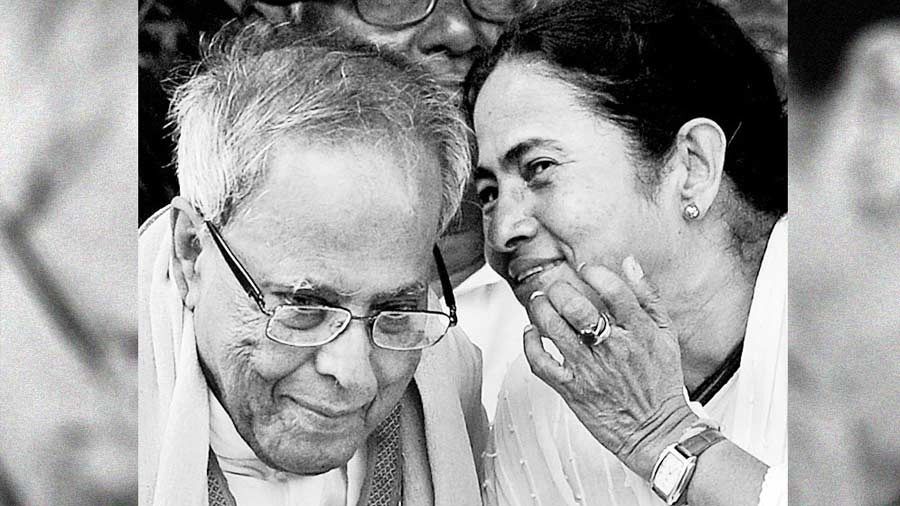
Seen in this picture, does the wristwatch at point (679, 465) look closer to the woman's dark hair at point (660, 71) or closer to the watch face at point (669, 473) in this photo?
the watch face at point (669, 473)

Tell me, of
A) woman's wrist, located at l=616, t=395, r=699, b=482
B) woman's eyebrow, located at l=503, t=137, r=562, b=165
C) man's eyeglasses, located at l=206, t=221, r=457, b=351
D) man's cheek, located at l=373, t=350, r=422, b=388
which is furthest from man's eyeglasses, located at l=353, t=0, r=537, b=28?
woman's wrist, located at l=616, t=395, r=699, b=482

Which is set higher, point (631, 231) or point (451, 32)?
point (451, 32)

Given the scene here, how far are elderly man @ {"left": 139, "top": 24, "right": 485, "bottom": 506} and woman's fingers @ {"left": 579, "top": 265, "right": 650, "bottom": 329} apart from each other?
9.3 inches

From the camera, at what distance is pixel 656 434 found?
6.54 feet

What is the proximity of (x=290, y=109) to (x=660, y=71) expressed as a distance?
60 centimetres

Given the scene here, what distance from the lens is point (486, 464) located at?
6.79 ft

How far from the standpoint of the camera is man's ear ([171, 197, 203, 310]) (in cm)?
202

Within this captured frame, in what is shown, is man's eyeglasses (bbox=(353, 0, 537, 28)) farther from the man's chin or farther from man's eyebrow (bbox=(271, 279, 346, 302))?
the man's chin

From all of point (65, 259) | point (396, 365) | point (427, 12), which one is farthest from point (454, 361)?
point (65, 259)

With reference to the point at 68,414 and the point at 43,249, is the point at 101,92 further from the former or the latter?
the point at 68,414

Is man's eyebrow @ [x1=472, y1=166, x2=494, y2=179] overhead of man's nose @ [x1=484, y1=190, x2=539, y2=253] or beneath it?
overhead

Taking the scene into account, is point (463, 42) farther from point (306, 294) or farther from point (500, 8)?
point (306, 294)

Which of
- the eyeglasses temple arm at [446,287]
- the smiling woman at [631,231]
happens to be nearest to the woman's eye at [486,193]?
the smiling woman at [631,231]

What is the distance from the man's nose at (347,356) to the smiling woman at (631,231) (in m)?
0.25
